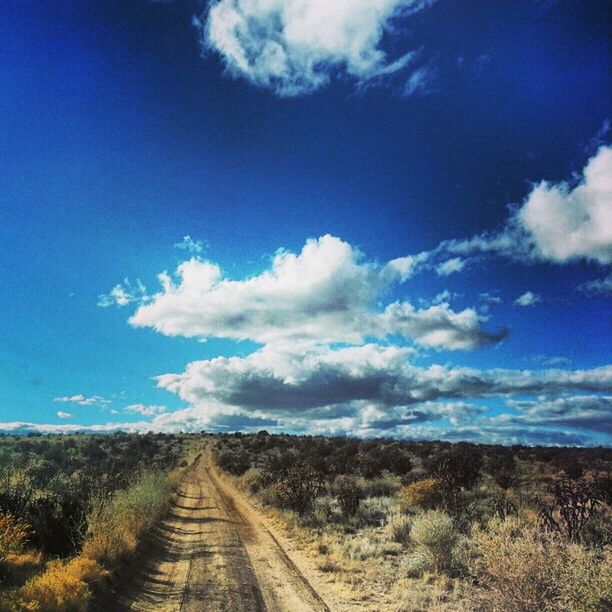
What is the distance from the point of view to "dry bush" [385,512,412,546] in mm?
16797

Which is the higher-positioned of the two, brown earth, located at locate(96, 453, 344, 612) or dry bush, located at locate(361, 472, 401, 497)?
dry bush, located at locate(361, 472, 401, 497)

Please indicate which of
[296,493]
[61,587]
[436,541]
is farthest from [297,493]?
[61,587]

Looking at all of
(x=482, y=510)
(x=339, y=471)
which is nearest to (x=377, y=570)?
(x=482, y=510)

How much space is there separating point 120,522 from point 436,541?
8.71 meters

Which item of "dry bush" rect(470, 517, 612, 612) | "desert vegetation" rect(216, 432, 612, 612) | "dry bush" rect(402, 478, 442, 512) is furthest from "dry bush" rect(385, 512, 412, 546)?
"dry bush" rect(470, 517, 612, 612)

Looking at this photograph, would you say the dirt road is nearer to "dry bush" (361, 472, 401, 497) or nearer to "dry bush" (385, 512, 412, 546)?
"dry bush" (385, 512, 412, 546)

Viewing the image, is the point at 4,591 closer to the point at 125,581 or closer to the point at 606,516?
the point at 125,581

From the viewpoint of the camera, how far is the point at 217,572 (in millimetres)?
13305

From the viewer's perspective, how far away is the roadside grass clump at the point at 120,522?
12344 millimetres

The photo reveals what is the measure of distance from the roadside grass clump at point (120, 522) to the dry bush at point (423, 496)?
32.7 feet

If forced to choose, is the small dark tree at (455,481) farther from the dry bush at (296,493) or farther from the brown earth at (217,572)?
the brown earth at (217,572)

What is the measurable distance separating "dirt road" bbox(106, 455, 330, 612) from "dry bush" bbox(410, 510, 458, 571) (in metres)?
3.22

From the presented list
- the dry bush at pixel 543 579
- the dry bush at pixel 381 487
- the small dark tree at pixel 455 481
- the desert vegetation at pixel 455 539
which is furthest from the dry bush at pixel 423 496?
the dry bush at pixel 543 579

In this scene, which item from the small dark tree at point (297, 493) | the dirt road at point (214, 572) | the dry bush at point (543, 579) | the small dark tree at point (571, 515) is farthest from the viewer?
the small dark tree at point (297, 493)
